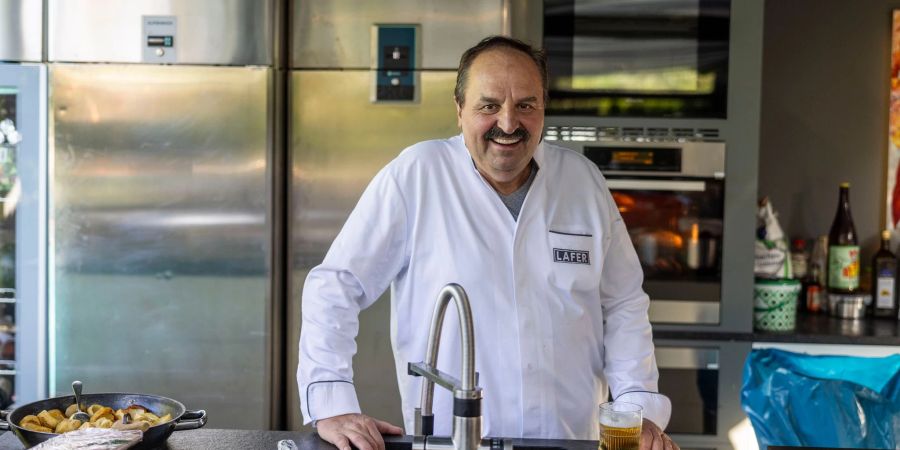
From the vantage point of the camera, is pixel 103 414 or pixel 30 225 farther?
pixel 30 225

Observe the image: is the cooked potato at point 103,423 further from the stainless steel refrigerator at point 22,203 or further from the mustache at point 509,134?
the stainless steel refrigerator at point 22,203

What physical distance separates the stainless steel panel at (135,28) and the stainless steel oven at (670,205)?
3.51 ft

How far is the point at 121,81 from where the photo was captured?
9.91 ft

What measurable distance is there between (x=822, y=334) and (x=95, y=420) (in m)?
2.28

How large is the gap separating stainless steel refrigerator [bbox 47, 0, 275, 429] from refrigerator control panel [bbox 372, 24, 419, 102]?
0.33m

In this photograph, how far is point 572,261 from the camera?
1972 mm

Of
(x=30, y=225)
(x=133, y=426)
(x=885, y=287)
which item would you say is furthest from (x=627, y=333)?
(x=30, y=225)

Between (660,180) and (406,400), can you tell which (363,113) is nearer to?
(660,180)

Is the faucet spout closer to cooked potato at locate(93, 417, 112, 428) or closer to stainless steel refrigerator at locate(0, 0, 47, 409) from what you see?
cooked potato at locate(93, 417, 112, 428)

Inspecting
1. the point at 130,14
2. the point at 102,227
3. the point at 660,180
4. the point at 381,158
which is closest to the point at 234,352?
the point at 102,227

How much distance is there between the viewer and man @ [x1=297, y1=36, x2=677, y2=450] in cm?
191

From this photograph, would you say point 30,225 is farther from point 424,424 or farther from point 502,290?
point 424,424

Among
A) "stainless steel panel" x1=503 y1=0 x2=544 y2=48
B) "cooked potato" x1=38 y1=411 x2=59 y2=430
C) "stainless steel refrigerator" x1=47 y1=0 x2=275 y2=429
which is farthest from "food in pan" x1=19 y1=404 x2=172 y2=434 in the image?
"stainless steel panel" x1=503 y1=0 x2=544 y2=48

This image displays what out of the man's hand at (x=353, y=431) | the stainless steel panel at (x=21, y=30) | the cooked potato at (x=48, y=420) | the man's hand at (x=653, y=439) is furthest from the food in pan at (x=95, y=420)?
the stainless steel panel at (x=21, y=30)
